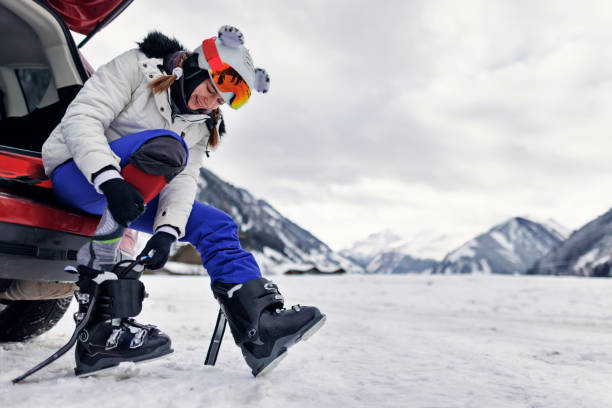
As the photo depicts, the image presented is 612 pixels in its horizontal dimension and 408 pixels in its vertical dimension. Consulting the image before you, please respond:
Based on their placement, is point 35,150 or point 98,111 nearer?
point 98,111

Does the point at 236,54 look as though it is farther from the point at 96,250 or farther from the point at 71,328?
the point at 71,328

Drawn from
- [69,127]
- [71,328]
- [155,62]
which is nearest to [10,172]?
[69,127]

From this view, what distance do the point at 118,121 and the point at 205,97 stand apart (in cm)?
38

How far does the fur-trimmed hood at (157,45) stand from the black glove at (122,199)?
0.70 meters

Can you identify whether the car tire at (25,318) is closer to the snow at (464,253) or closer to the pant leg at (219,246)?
the pant leg at (219,246)

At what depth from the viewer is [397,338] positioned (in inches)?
105

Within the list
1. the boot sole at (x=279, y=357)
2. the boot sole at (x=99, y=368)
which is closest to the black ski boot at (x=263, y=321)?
the boot sole at (x=279, y=357)

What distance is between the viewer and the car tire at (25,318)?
6.86ft

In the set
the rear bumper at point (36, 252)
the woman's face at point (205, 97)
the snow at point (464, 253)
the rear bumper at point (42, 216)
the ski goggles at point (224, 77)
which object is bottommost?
the snow at point (464, 253)

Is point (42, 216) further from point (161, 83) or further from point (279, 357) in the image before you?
point (279, 357)

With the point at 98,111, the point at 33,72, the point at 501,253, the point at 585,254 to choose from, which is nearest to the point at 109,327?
the point at 98,111

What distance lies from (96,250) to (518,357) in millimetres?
2137

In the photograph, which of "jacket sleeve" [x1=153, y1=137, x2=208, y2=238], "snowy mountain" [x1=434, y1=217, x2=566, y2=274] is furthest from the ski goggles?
"snowy mountain" [x1=434, y1=217, x2=566, y2=274]

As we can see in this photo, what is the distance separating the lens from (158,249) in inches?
60.3
